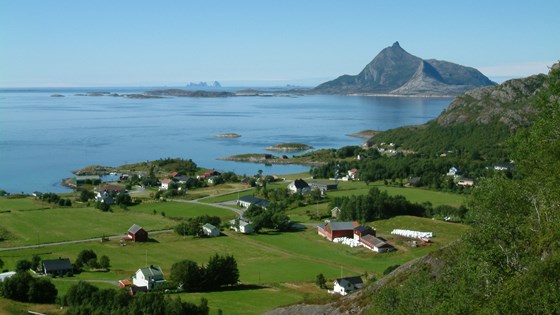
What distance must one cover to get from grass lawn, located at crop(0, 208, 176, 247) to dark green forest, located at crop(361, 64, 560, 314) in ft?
67.6

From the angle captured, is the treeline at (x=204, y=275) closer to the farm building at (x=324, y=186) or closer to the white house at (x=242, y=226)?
the white house at (x=242, y=226)

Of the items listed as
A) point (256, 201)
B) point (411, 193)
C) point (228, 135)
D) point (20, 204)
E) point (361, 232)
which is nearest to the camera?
point (361, 232)

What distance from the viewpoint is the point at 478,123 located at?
56.8 m

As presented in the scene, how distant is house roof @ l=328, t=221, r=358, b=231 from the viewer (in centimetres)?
2632

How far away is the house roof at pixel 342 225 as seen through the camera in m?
26.3


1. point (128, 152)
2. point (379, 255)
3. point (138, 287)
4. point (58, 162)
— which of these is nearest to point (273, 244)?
point (379, 255)

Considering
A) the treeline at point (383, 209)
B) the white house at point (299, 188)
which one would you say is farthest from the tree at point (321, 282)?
the white house at point (299, 188)

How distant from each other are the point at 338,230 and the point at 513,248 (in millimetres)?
20112

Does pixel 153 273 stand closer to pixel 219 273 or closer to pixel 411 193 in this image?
pixel 219 273

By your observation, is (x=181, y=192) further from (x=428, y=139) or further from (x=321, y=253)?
(x=428, y=139)

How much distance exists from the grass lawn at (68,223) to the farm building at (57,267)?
4.76 m

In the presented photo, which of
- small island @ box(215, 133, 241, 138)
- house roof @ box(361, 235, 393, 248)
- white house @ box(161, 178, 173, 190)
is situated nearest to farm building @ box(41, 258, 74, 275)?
house roof @ box(361, 235, 393, 248)

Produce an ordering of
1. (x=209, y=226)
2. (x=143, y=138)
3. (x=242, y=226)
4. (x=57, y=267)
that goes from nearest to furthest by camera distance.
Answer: (x=57, y=267)
(x=209, y=226)
(x=242, y=226)
(x=143, y=138)

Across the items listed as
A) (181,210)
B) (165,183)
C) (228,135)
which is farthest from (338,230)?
(228,135)
